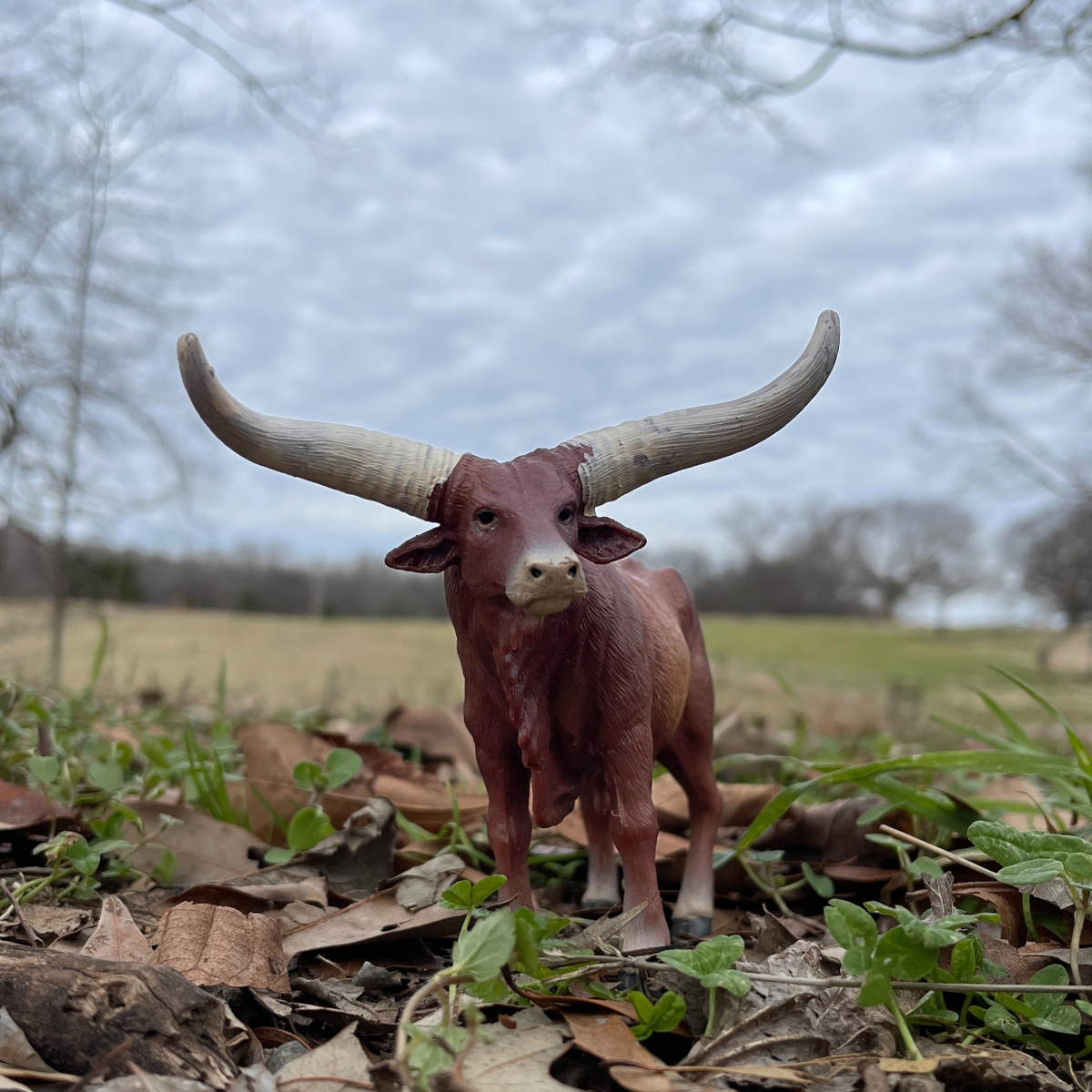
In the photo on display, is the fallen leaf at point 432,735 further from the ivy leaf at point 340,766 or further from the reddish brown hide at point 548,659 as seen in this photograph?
the reddish brown hide at point 548,659

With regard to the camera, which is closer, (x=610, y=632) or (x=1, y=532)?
(x=610, y=632)

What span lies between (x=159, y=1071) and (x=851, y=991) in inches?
51.9

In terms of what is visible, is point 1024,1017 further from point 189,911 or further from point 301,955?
point 189,911

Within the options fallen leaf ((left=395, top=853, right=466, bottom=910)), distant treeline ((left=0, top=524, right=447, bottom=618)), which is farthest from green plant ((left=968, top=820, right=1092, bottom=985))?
distant treeline ((left=0, top=524, right=447, bottom=618))

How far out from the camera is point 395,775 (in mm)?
3625

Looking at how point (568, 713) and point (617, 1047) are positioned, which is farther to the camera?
point (568, 713)

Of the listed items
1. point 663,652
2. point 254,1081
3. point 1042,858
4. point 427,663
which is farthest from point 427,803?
point 427,663

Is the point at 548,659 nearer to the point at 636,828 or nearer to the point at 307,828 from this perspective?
the point at 636,828

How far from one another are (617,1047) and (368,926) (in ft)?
2.77

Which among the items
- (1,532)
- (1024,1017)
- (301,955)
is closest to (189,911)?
(301,955)

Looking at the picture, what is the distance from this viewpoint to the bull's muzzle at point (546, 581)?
1.88 meters

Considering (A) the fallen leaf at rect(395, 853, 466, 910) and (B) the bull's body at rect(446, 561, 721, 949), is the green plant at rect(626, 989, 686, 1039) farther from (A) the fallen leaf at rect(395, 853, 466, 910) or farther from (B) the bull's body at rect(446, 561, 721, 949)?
(A) the fallen leaf at rect(395, 853, 466, 910)

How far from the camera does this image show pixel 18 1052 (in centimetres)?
150

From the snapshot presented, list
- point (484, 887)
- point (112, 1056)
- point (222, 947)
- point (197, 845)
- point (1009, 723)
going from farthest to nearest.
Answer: point (1009, 723), point (197, 845), point (222, 947), point (484, 887), point (112, 1056)
